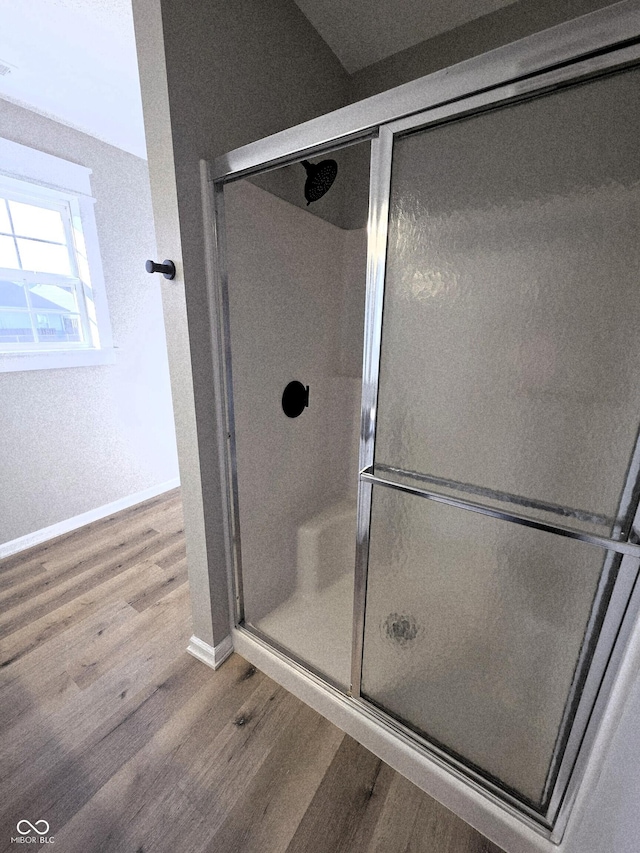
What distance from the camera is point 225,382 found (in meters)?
1.20

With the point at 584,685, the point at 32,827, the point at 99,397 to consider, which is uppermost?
the point at 99,397

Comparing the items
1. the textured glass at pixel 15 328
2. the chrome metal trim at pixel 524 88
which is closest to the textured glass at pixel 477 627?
the chrome metal trim at pixel 524 88

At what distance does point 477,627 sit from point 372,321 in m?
0.86

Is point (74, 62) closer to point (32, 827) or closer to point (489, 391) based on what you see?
point (489, 391)

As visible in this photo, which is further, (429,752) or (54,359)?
(54,359)

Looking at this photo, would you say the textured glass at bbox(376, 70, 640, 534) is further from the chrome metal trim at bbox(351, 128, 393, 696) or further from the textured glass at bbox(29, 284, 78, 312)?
the textured glass at bbox(29, 284, 78, 312)

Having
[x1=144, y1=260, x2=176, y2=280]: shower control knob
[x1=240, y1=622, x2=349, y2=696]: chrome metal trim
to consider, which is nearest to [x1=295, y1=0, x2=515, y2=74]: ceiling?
[x1=144, y1=260, x2=176, y2=280]: shower control knob

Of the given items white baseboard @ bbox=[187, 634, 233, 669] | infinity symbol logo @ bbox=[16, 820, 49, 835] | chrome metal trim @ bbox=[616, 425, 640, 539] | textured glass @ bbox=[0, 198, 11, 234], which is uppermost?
textured glass @ bbox=[0, 198, 11, 234]

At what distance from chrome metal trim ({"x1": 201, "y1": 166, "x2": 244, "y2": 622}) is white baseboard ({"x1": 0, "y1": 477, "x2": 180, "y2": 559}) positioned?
5.29 ft

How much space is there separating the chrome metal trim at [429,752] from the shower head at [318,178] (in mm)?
1887

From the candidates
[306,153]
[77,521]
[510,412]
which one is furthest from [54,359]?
[510,412]

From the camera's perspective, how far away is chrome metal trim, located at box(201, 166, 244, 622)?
1084mm

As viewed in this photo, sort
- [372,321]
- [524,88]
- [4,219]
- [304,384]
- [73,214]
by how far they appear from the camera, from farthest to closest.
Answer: [73,214] → [4,219] → [304,384] → [372,321] → [524,88]

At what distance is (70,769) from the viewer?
3.52ft
